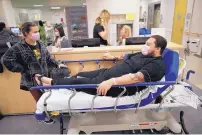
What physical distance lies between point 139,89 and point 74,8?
3814mm

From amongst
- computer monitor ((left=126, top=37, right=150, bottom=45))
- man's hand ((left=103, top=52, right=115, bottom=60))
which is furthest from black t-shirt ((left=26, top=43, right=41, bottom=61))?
computer monitor ((left=126, top=37, right=150, bottom=45))

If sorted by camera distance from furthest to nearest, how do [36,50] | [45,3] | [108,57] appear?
[45,3]
[108,57]
[36,50]

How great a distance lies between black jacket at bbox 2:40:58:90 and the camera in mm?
1562

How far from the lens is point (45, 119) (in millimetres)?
1357

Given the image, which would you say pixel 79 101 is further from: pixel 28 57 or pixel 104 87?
pixel 28 57

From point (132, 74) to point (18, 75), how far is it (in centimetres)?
151

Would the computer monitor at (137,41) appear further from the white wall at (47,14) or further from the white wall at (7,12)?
the white wall at (7,12)

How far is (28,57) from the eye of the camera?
5.28 feet

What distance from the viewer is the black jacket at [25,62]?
1562 mm

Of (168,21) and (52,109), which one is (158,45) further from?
(168,21)

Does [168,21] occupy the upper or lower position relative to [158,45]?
upper

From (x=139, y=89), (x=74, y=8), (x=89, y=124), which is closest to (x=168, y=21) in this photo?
(x=74, y=8)

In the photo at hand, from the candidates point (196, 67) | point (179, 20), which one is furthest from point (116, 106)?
point (179, 20)

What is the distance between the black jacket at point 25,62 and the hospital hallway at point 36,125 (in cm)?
66
